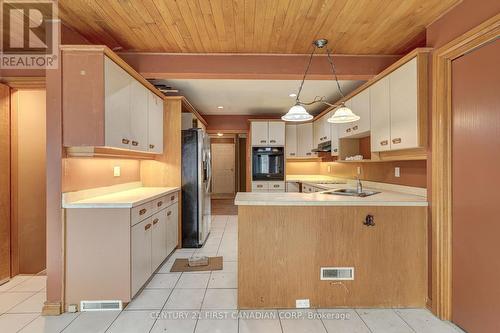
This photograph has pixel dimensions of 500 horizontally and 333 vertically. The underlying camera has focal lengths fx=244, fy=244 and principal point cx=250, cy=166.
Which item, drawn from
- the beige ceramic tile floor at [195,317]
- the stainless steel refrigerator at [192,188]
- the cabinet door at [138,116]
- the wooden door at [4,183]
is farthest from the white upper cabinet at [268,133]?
the wooden door at [4,183]

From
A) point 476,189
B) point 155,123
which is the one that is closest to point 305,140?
point 155,123

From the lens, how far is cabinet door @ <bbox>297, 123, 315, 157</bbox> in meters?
5.65

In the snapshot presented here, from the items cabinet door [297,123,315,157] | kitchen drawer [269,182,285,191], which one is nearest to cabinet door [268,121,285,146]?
cabinet door [297,123,315,157]

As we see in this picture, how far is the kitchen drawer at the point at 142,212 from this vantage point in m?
2.20

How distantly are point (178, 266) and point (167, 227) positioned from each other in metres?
0.50

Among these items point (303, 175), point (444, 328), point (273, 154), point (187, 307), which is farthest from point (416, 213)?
point (303, 175)

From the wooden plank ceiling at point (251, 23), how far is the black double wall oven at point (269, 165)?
9.36 feet

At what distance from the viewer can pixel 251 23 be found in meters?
2.18

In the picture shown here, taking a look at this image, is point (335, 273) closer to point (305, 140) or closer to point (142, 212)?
point (142, 212)

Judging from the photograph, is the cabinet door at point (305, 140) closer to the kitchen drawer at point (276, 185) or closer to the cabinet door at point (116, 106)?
the kitchen drawer at point (276, 185)

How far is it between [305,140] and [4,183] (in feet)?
16.6

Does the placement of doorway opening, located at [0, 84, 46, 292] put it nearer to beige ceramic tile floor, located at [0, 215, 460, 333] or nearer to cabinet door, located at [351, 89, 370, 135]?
beige ceramic tile floor, located at [0, 215, 460, 333]

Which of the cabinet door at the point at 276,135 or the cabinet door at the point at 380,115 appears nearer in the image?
the cabinet door at the point at 380,115

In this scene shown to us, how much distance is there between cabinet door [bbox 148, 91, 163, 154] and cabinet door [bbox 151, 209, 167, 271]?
2.90 feet
